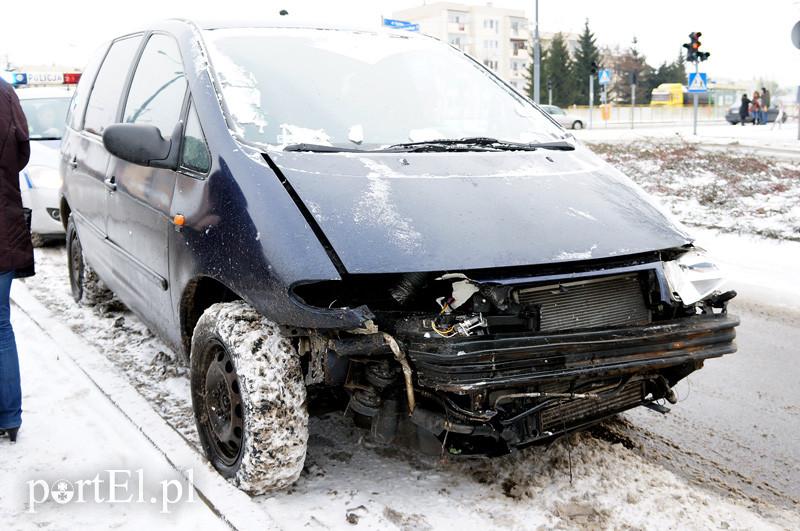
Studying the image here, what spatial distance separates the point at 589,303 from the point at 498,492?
0.82 m

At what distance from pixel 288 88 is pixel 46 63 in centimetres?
2791

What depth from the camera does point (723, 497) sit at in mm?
3184

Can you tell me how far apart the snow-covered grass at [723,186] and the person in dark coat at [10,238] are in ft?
24.4

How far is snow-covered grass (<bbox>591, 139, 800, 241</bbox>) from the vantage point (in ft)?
30.6

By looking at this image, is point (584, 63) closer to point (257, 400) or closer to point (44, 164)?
point (44, 164)

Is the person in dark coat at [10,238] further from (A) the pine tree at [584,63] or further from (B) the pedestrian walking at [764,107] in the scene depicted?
(A) the pine tree at [584,63]

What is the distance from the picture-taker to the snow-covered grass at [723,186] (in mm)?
9336

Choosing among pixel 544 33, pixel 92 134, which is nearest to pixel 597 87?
pixel 544 33

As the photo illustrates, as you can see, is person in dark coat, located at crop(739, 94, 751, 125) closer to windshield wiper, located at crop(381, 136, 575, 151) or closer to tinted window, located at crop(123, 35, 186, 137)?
windshield wiper, located at crop(381, 136, 575, 151)

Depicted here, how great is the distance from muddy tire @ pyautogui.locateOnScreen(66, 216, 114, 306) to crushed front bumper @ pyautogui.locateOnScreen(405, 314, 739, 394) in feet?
12.3

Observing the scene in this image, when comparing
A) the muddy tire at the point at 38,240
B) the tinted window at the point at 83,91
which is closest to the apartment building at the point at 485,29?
the muddy tire at the point at 38,240

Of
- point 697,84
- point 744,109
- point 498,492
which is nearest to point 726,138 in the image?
point 697,84

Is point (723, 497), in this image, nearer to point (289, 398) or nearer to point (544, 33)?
point (289, 398)

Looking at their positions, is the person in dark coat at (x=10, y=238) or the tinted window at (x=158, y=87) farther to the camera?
the tinted window at (x=158, y=87)
